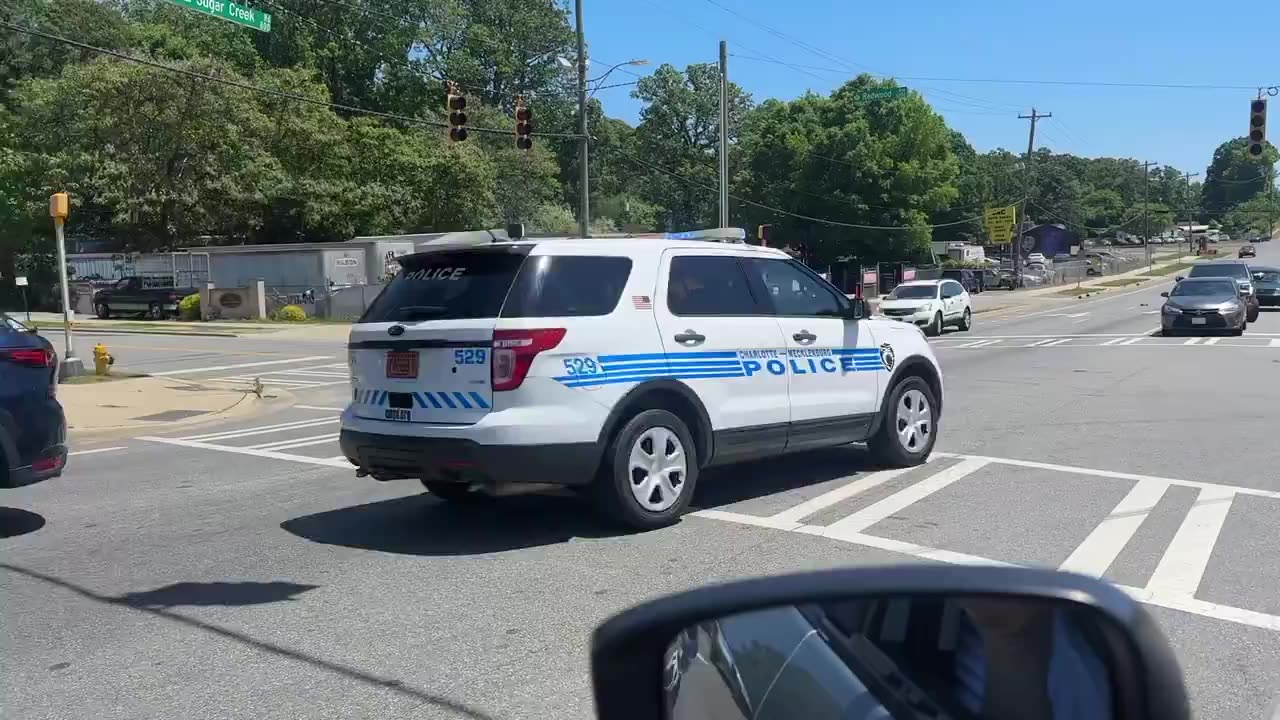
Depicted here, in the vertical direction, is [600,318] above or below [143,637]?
above

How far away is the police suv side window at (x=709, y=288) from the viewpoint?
25.2ft

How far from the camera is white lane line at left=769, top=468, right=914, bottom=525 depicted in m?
7.67

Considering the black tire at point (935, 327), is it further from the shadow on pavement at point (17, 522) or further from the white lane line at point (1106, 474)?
the shadow on pavement at point (17, 522)

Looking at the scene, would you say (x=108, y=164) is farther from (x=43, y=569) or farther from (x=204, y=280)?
(x=43, y=569)

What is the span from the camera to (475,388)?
22.5ft

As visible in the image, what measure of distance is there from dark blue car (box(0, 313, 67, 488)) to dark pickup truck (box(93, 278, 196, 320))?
129 feet

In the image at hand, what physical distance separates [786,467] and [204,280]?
137ft

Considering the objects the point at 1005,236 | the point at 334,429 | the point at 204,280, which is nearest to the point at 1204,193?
the point at 1005,236

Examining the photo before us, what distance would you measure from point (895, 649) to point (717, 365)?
19.2 feet

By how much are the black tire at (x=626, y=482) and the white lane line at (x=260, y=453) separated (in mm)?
3817

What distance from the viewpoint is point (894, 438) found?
9.26 meters

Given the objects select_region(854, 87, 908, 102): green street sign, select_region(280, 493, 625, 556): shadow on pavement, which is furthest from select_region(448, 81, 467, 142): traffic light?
select_region(280, 493, 625, 556): shadow on pavement

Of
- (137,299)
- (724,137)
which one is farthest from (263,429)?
(137,299)

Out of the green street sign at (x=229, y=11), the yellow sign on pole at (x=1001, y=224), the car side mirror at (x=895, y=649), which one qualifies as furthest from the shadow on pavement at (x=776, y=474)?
the yellow sign on pole at (x=1001, y=224)
